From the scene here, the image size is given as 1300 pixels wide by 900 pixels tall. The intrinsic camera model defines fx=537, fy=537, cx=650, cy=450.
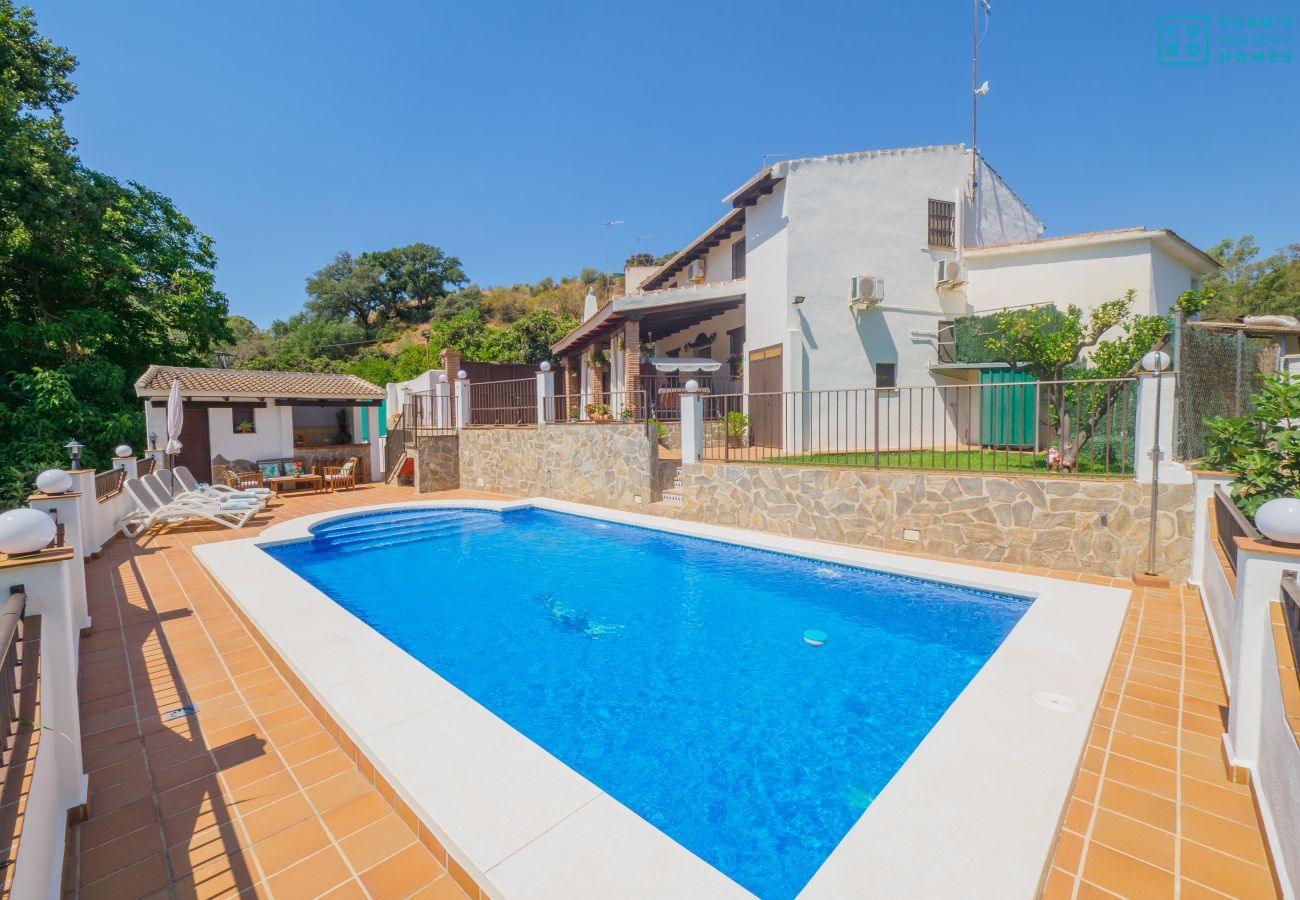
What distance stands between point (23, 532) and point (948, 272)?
1767 cm

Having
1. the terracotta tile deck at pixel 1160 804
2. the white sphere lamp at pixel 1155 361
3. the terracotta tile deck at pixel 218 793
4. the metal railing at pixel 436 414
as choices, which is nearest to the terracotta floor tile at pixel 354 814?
the terracotta tile deck at pixel 218 793

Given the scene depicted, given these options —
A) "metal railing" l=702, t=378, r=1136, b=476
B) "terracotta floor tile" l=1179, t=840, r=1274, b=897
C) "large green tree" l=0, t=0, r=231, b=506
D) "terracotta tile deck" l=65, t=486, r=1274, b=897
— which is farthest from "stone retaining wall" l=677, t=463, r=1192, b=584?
"large green tree" l=0, t=0, r=231, b=506

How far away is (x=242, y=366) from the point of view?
39906mm

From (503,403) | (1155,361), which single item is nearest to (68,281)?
(503,403)

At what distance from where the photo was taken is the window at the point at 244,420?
56.4ft

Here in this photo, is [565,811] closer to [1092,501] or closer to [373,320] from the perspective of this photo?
[1092,501]

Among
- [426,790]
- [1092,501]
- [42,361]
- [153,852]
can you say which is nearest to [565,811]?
[426,790]

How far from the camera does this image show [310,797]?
2.93 meters

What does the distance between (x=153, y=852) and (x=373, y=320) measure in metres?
52.7

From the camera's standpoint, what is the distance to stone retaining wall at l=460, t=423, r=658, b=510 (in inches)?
470

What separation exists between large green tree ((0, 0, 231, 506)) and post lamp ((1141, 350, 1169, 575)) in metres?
19.0

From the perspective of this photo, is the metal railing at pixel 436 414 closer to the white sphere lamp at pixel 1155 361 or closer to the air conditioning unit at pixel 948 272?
the air conditioning unit at pixel 948 272

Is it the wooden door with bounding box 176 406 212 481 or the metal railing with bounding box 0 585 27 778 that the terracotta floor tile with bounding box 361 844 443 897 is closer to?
the metal railing with bounding box 0 585 27 778

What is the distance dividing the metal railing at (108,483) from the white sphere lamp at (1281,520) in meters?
13.5
